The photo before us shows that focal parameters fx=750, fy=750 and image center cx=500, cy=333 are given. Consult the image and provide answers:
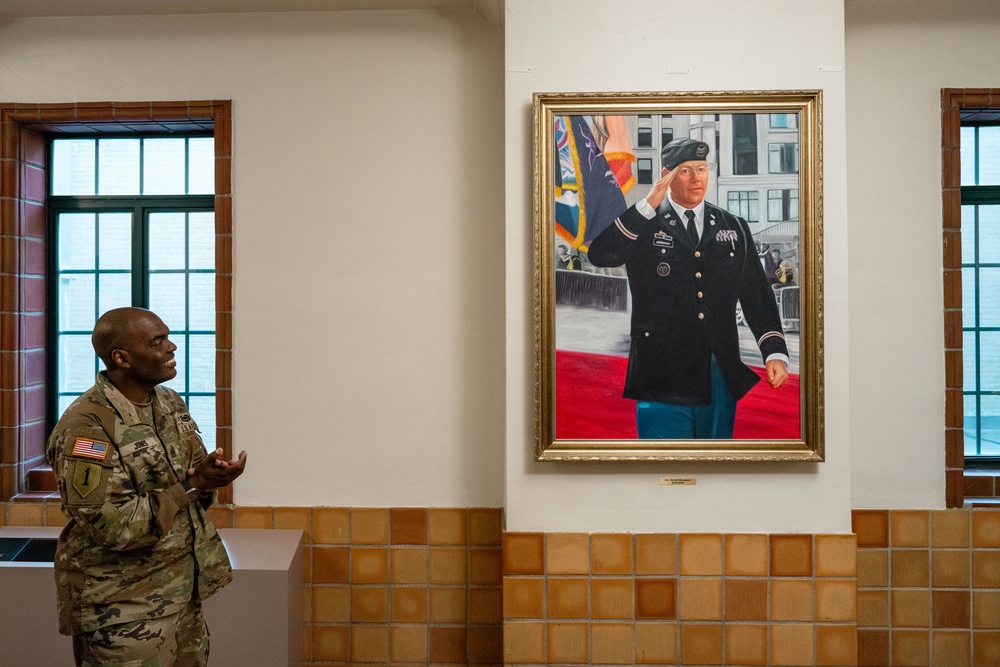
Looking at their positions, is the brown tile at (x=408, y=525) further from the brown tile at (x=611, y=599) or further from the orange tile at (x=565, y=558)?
the brown tile at (x=611, y=599)

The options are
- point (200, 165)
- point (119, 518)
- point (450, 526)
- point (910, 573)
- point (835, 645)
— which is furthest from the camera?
point (200, 165)

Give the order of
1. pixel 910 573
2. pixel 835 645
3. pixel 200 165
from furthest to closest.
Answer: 1. pixel 200 165
2. pixel 910 573
3. pixel 835 645

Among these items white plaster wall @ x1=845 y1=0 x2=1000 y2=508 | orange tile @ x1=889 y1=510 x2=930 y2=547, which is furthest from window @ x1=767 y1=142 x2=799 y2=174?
orange tile @ x1=889 y1=510 x2=930 y2=547

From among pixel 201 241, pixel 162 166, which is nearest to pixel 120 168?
pixel 162 166

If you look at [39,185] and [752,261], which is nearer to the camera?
[752,261]

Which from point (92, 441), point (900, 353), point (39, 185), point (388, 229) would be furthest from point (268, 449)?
point (900, 353)

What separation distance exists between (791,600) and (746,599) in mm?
157

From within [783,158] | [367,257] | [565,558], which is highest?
[783,158]

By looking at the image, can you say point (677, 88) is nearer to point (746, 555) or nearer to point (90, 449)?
point (746, 555)

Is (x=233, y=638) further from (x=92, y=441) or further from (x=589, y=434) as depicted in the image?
(x=589, y=434)

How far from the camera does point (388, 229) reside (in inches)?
121

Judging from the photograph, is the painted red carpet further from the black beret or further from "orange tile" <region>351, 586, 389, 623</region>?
"orange tile" <region>351, 586, 389, 623</region>

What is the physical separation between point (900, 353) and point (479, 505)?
179 centimetres

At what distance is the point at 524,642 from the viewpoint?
2643 mm
